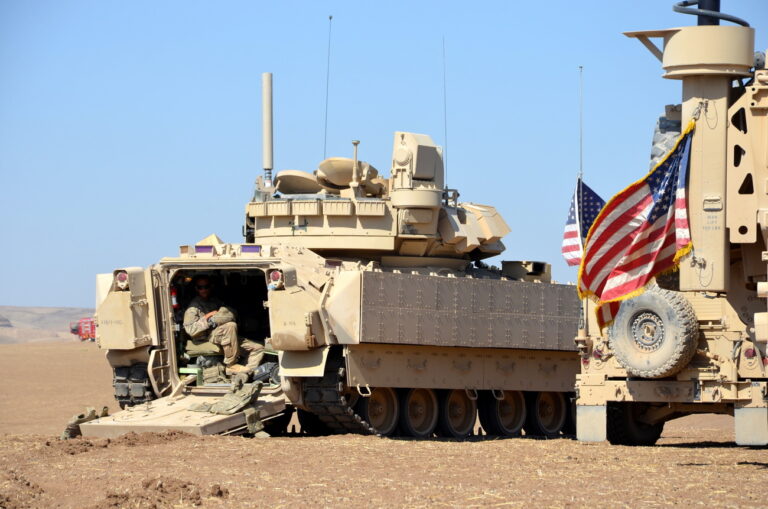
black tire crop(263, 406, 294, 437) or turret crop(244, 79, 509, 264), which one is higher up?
turret crop(244, 79, 509, 264)

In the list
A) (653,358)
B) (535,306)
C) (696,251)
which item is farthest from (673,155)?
(535,306)

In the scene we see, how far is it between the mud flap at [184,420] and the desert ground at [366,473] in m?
0.43

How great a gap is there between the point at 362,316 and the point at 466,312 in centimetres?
252

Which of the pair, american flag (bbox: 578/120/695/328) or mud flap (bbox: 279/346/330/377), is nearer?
american flag (bbox: 578/120/695/328)

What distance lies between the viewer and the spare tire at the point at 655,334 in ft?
57.1

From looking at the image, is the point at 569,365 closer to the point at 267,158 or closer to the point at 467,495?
the point at 267,158

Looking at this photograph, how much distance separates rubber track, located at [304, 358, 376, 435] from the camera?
20.0m

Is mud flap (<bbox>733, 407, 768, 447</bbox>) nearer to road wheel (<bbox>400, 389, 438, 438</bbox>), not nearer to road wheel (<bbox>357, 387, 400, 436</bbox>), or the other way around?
road wheel (<bbox>357, 387, 400, 436</bbox>)

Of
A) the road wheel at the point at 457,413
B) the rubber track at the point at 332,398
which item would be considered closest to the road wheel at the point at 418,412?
the road wheel at the point at 457,413

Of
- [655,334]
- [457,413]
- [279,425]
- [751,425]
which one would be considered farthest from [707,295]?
[279,425]

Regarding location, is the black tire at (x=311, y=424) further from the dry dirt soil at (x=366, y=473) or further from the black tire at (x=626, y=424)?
the black tire at (x=626, y=424)

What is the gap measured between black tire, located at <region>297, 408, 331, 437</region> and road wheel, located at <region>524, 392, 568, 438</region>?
4.07m

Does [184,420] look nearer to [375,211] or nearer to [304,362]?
[304,362]

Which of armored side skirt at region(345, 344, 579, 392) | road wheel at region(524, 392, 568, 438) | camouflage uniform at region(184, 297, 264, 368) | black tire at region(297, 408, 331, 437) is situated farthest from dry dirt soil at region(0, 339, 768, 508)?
road wheel at region(524, 392, 568, 438)
